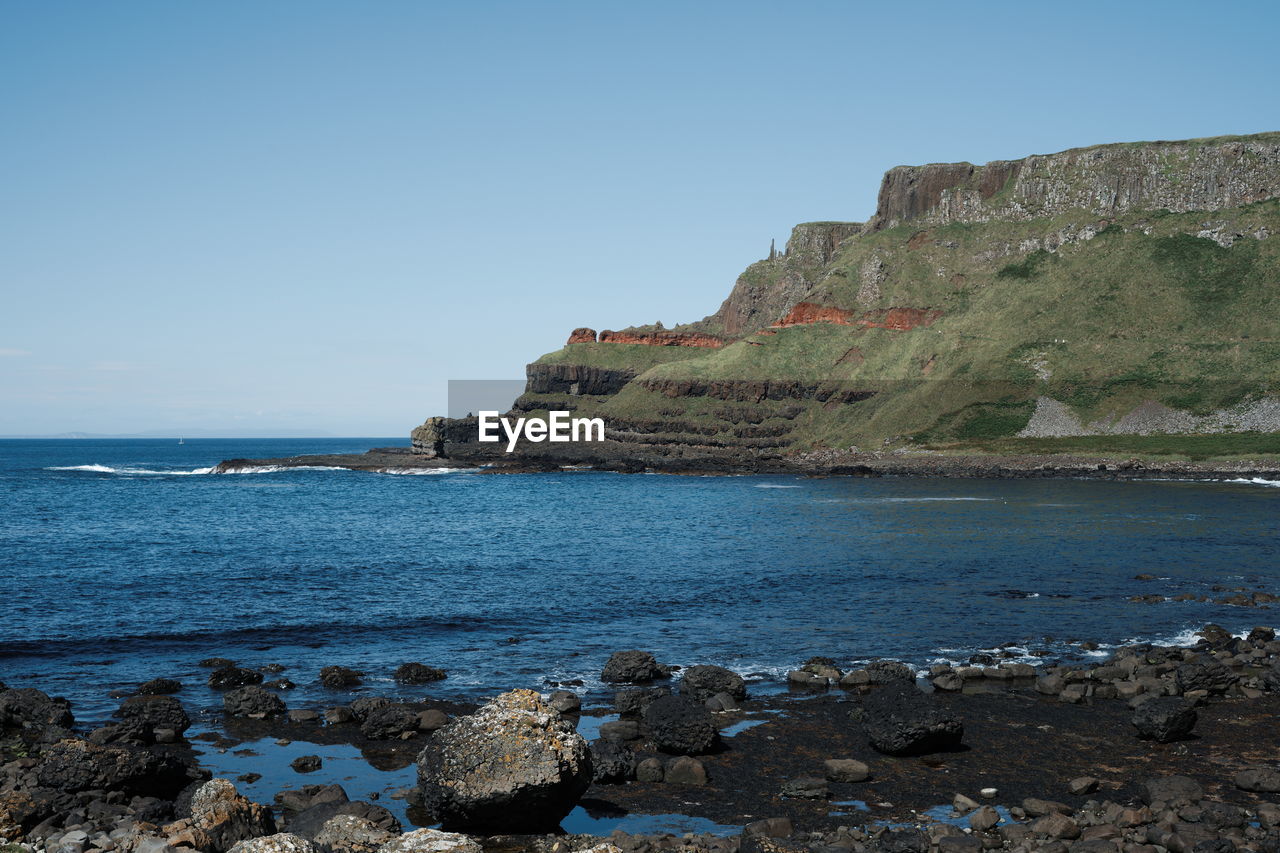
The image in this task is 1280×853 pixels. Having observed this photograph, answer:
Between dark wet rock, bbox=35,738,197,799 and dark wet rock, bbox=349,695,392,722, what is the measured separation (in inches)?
194

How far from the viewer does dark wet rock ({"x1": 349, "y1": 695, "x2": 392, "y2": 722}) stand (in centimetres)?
2256

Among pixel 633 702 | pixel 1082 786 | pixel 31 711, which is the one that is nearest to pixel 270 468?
pixel 31 711

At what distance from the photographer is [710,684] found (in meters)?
24.7

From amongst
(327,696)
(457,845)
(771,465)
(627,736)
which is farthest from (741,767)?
(771,465)

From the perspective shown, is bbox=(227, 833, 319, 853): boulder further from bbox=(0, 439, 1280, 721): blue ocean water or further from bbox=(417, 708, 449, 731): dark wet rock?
bbox=(0, 439, 1280, 721): blue ocean water

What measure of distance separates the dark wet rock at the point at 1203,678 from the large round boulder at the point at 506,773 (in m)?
17.1

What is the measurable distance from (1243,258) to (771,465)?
8259 centimetres

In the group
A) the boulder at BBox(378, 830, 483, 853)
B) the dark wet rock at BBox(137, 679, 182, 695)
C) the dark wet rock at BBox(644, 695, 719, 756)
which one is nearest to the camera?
the boulder at BBox(378, 830, 483, 853)

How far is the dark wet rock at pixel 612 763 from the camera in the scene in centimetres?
1839

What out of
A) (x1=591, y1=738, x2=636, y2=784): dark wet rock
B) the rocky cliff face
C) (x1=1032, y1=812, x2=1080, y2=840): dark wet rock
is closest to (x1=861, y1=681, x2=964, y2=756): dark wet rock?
(x1=1032, y1=812, x2=1080, y2=840): dark wet rock

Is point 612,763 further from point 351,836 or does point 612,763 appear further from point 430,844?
point 430,844

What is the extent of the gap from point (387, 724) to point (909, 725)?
11.3 meters

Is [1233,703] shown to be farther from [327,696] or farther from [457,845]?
[327,696]

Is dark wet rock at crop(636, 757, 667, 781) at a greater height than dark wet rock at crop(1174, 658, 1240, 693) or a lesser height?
lesser
